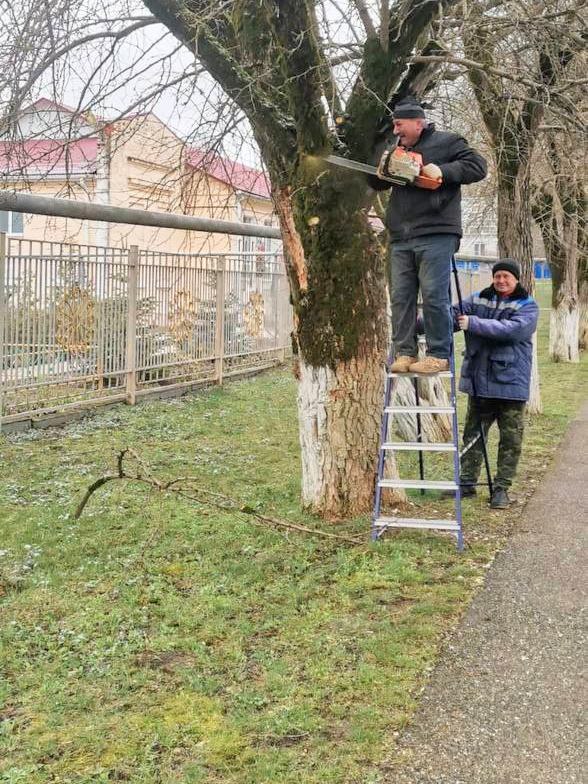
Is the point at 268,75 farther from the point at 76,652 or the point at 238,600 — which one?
the point at 76,652

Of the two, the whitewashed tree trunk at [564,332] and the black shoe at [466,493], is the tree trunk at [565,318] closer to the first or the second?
the whitewashed tree trunk at [564,332]

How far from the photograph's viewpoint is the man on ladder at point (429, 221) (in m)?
5.49

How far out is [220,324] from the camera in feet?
48.4

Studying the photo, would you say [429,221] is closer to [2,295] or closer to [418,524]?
[418,524]

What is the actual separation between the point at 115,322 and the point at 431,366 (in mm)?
6973

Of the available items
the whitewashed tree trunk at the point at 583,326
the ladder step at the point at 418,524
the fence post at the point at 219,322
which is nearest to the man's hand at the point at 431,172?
the ladder step at the point at 418,524

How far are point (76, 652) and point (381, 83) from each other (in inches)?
158

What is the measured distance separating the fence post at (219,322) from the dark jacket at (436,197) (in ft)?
29.7

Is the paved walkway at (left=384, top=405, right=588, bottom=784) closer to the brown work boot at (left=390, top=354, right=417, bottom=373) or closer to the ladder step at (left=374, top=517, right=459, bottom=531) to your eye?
the ladder step at (left=374, top=517, right=459, bottom=531)

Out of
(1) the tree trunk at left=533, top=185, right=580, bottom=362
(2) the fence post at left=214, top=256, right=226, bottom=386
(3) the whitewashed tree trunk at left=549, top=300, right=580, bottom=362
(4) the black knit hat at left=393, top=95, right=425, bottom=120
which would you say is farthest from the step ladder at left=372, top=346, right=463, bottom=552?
(3) the whitewashed tree trunk at left=549, top=300, right=580, bottom=362

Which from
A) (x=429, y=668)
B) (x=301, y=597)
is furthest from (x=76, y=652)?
(x=429, y=668)

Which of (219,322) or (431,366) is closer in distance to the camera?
(431,366)

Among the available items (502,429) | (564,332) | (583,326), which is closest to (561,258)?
(564,332)

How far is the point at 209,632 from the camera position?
4.34 metres
